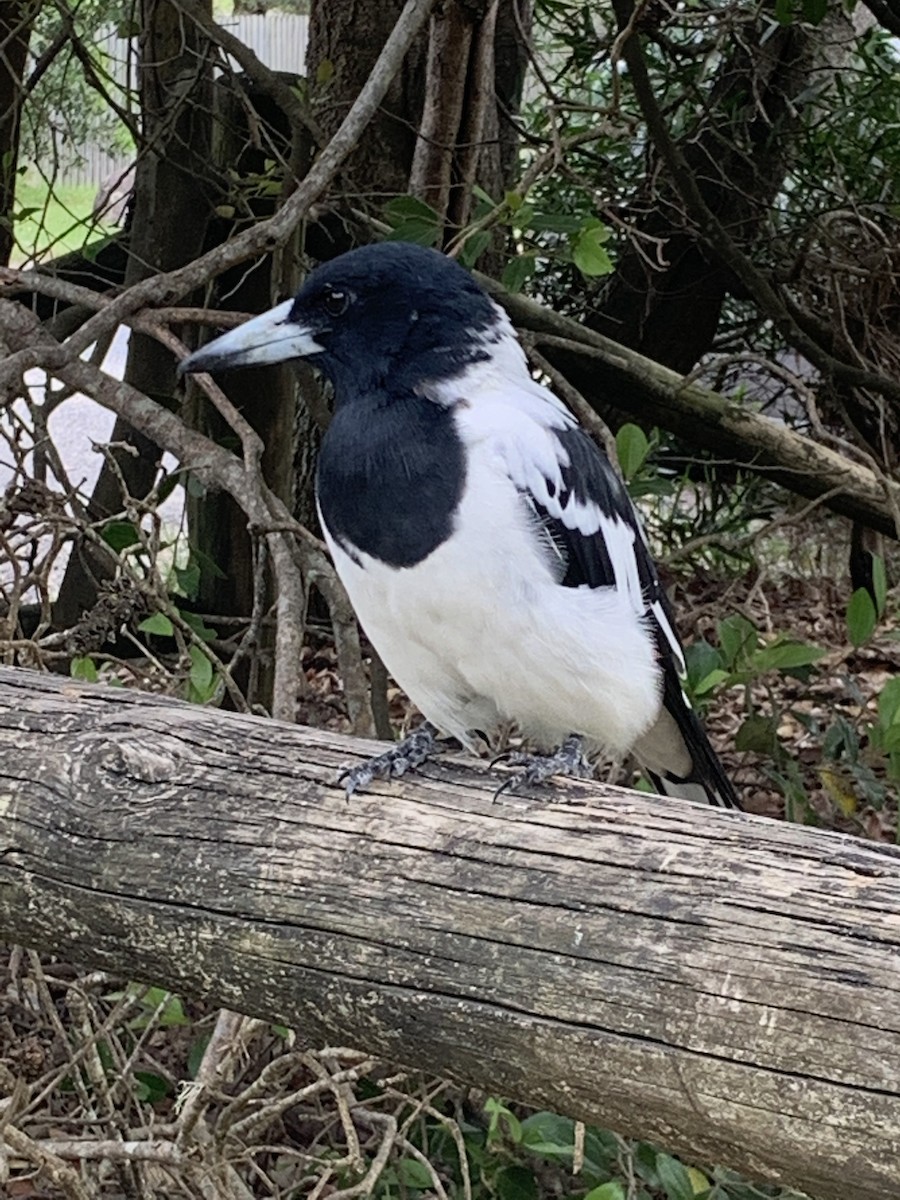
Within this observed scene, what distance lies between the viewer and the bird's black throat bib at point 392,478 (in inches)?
66.2

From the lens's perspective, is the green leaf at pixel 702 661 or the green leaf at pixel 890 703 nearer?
the green leaf at pixel 890 703

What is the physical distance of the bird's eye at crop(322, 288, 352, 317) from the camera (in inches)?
72.0

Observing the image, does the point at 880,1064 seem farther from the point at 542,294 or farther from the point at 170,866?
the point at 542,294

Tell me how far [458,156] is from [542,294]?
1.19m

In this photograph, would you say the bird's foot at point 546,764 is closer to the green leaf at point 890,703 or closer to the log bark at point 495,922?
the log bark at point 495,922

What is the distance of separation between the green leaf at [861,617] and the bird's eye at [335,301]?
0.98m

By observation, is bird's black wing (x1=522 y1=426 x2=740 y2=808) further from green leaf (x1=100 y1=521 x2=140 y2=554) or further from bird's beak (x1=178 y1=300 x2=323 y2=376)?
green leaf (x1=100 y1=521 x2=140 y2=554)

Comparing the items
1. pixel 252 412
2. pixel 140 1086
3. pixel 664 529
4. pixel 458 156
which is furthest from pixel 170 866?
pixel 664 529

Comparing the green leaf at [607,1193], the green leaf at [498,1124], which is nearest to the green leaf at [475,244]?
the green leaf at [498,1124]

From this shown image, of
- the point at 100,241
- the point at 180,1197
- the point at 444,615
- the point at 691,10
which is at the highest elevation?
the point at 691,10

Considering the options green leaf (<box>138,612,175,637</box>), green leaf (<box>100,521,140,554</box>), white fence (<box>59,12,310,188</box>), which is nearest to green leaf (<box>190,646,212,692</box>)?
green leaf (<box>138,612,175,637</box>)

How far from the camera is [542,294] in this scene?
403 cm

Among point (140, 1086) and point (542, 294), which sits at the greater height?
point (542, 294)

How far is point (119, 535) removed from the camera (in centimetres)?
232
